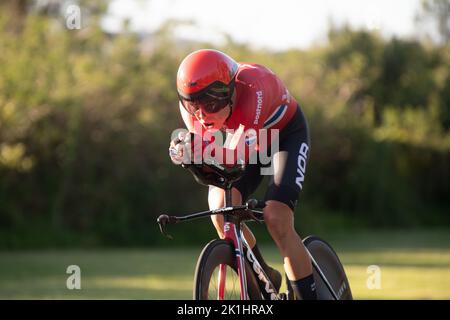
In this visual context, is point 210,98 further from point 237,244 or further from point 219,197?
point 237,244

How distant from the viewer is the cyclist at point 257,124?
6.39 meters

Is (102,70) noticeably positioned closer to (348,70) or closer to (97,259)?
(97,259)

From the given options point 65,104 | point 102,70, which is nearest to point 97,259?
point 65,104

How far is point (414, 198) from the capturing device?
1178 inches

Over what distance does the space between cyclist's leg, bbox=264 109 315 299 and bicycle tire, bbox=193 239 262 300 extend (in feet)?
1.26

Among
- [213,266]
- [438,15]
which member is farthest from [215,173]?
[438,15]

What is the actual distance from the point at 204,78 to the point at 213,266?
1288mm

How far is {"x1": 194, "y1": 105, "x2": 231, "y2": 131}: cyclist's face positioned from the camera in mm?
6500

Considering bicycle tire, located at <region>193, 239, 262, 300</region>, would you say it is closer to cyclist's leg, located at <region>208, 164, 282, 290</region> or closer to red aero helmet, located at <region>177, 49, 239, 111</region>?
cyclist's leg, located at <region>208, 164, 282, 290</region>

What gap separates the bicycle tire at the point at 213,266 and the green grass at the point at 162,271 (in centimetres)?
411

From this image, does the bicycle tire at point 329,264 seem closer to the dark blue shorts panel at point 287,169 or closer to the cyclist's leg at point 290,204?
the cyclist's leg at point 290,204
